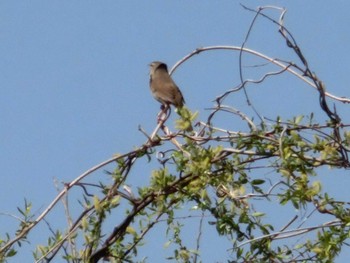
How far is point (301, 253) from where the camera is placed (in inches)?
152

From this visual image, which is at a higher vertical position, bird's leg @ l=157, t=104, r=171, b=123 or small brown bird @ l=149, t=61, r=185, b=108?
small brown bird @ l=149, t=61, r=185, b=108

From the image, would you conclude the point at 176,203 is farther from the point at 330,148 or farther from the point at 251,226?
the point at 330,148

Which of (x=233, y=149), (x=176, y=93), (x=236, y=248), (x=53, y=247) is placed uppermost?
(x=176, y=93)

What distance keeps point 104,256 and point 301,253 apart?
761mm

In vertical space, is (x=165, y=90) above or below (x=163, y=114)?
above

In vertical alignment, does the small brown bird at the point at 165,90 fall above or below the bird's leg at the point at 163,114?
above

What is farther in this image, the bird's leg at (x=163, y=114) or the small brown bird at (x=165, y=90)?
the small brown bird at (x=165, y=90)

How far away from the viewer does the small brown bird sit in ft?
18.3

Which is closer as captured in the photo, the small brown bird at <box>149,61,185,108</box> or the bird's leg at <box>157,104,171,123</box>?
the bird's leg at <box>157,104,171,123</box>

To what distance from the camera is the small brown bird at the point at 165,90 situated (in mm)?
5578

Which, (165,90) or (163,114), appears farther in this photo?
(165,90)

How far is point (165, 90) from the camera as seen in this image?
225 inches

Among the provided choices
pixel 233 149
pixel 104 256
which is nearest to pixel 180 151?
pixel 233 149

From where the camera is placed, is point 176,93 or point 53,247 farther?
point 176,93
